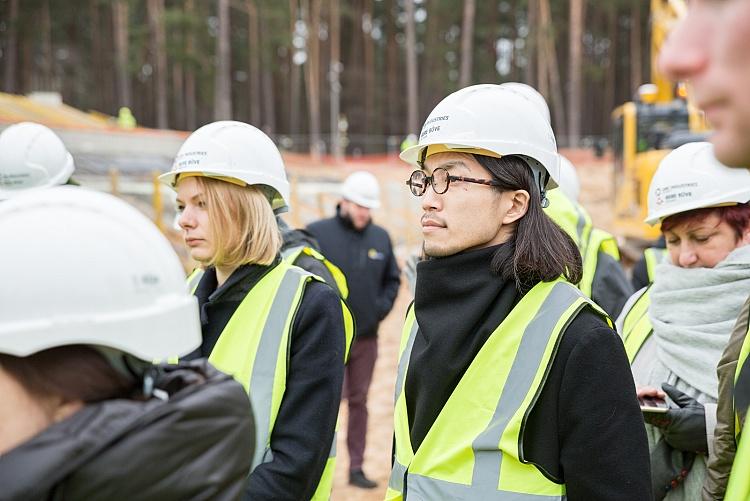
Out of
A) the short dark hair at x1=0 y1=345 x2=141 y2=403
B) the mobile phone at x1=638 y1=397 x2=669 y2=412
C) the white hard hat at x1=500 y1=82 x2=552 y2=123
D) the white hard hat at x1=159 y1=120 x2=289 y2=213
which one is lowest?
the mobile phone at x1=638 y1=397 x2=669 y2=412

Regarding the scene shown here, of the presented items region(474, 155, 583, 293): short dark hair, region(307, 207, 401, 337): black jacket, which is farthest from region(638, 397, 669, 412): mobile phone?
region(307, 207, 401, 337): black jacket

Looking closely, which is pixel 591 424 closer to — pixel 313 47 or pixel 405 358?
pixel 405 358

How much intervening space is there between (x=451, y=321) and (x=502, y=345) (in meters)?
0.16

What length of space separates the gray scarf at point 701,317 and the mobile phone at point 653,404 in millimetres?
160

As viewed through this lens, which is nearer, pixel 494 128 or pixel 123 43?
pixel 494 128

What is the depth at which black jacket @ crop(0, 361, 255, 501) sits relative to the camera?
1.21m

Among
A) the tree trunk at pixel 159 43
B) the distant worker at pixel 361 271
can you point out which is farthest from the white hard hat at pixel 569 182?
the tree trunk at pixel 159 43

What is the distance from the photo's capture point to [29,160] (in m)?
4.29

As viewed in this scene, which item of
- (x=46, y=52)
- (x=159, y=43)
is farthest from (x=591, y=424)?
(x=46, y=52)

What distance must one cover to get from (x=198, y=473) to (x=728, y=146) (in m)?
0.97

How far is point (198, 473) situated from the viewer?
4.31 feet

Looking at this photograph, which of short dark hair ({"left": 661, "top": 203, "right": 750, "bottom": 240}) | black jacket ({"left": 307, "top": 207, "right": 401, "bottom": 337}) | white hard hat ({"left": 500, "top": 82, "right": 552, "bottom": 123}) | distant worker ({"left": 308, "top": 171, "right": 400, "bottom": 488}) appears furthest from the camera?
black jacket ({"left": 307, "top": 207, "right": 401, "bottom": 337})

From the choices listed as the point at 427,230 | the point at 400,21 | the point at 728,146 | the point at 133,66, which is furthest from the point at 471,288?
the point at 400,21

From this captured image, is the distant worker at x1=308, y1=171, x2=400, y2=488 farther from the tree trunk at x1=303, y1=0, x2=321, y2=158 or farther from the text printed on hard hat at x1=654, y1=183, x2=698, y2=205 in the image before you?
the tree trunk at x1=303, y1=0, x2=321, y2=158
